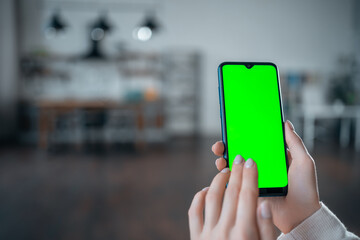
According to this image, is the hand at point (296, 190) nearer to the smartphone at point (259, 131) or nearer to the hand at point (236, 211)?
the smartphone at point (259, 131)

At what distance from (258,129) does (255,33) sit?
278 inches

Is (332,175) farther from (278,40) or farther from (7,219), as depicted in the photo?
(278,40)

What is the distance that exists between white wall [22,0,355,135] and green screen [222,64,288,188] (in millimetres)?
6494

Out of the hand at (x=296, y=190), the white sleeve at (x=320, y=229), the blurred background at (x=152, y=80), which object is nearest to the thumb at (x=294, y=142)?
the hand at (x=296, y=190)

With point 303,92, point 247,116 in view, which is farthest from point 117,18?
point 247,116

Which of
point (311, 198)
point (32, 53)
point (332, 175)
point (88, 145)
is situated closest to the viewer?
point (311, 198)

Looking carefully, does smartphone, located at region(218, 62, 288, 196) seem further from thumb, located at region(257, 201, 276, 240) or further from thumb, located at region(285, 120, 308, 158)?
thumb, located at region(257, 201, 276, 240)

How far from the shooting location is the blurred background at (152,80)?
183 inches

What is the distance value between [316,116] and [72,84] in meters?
5.06

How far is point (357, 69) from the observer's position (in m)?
6.60

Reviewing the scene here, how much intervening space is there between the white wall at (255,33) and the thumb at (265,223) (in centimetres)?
683

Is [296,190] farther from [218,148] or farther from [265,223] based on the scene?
[265,223]

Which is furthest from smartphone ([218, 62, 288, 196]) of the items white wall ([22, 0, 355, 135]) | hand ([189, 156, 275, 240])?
white wall ([22, 0, 355, 135])

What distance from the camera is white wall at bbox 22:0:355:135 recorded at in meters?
7.11
